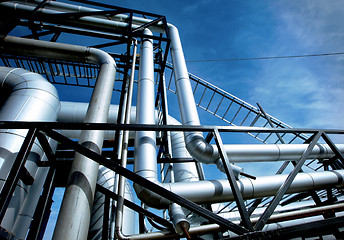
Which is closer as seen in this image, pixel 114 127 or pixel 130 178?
pixel 130 178

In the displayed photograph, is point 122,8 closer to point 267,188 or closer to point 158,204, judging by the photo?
point 158,204

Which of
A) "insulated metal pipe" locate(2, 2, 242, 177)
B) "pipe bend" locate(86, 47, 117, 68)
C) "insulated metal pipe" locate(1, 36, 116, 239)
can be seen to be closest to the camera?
"insulated metal pipe" locate(1, 36, 116, 239)

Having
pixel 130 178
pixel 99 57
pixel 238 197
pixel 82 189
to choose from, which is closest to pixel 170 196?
pixel 130 178

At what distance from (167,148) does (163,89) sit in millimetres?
1789

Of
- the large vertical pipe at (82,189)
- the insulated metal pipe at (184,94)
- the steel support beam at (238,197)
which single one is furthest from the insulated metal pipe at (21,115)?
the steel support beam at (238,197)

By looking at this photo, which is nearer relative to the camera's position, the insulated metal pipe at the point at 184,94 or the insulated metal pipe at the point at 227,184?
the insulated metal pipe at the point at 227,184

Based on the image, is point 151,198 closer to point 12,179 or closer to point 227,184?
point 227,184

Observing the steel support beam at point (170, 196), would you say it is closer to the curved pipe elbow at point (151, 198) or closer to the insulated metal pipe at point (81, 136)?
the insulated metal pipe at point (81, 136)

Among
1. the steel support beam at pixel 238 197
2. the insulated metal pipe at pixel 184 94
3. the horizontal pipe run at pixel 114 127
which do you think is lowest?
the steel support beam at pixel 238 197

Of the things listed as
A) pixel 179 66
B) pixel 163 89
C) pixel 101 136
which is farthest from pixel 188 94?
pixel 101 136

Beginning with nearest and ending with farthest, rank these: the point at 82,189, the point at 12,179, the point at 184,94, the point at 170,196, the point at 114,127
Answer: the point at 12,179 → the point at 170,196 → the point at 82,189 → the point at 114,127 → the point at 184,94

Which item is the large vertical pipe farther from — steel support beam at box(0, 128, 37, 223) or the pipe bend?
the pipe bend

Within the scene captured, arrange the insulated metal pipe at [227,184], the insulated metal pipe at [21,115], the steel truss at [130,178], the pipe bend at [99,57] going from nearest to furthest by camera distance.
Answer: the steel truss at [130,178], the insulated metal pipe at [21,115], the insulated metal pipe at [227,184], the pipe bend at [99,57]

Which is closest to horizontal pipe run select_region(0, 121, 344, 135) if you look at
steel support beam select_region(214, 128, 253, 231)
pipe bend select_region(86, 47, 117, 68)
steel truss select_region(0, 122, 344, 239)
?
steel truss select_region(0, 122, 344, 239)
